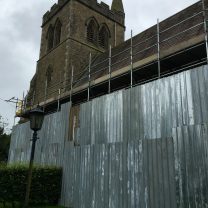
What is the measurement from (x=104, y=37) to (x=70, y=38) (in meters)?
3.96

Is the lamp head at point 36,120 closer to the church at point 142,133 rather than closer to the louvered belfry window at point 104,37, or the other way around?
the church at point 142,133

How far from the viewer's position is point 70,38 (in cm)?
2180

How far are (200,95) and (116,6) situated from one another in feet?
67.3

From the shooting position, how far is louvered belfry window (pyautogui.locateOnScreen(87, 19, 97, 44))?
23594 mm

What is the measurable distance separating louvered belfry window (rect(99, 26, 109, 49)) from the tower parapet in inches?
52.8

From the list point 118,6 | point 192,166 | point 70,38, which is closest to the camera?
point 192,166

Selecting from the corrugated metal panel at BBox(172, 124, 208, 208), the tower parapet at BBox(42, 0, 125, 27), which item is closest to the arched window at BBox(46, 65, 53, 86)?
the tower parapet at BBox(42, 0, 125, 27)

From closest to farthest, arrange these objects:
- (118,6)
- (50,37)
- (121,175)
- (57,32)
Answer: (121,175) → (57,32) → (50,37) → (118,6)

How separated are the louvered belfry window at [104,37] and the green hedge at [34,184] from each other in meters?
13.6

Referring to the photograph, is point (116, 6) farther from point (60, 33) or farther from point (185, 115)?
point (185, 115)

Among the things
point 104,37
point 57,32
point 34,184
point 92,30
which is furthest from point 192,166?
point 57,32

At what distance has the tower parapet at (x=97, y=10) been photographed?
24.0 m

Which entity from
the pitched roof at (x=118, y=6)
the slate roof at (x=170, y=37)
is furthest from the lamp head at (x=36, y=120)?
the pitched roof at (x=118, y=6)

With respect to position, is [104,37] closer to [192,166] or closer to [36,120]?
[36,120]
